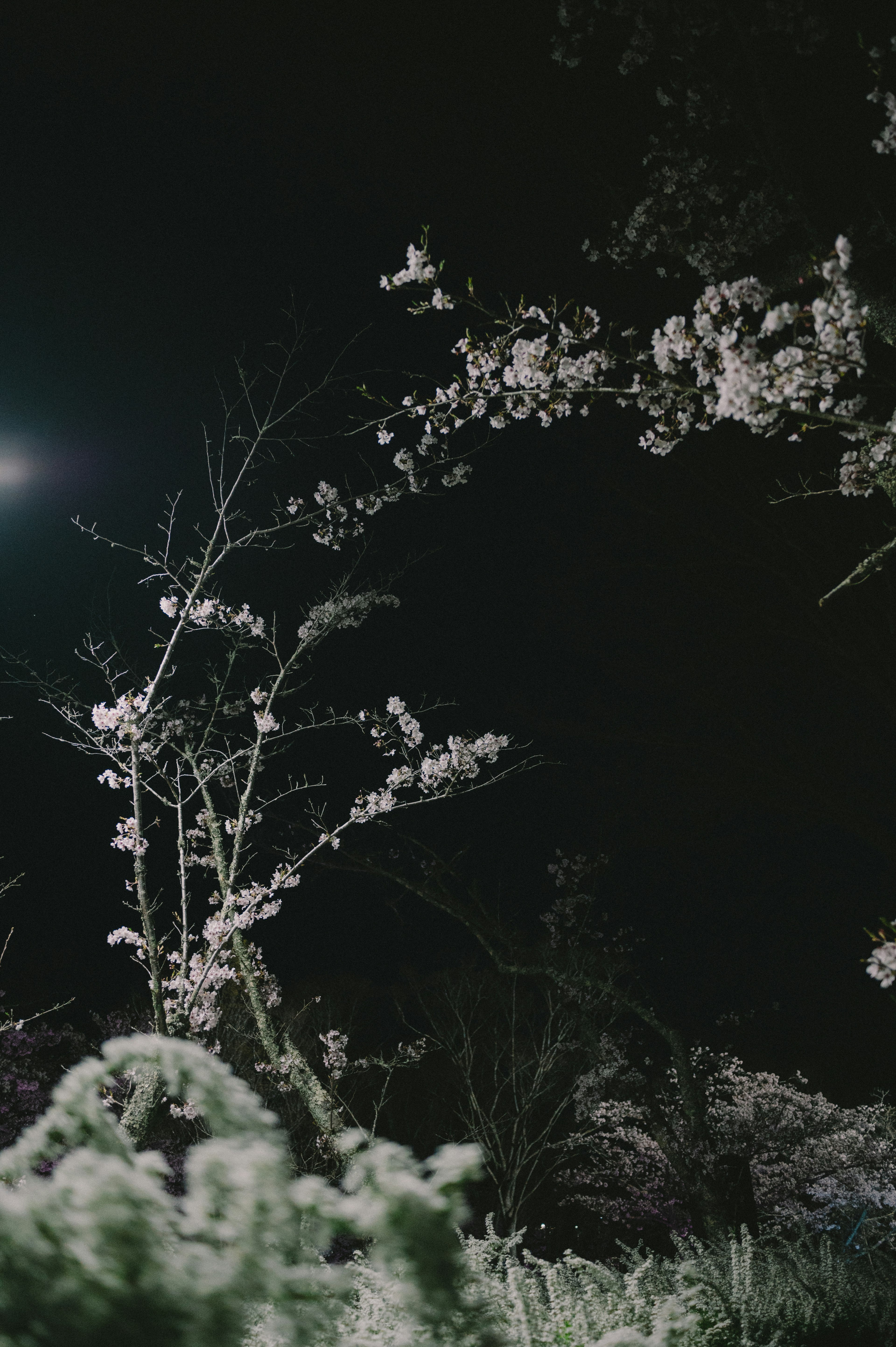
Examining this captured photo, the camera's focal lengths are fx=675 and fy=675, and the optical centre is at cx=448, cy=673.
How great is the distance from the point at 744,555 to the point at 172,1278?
28.8ft

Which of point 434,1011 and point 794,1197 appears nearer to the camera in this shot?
point 794,1197

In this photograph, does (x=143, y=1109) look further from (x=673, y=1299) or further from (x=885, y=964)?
(x=885, y=964)

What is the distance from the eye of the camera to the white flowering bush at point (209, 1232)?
1.18 meters

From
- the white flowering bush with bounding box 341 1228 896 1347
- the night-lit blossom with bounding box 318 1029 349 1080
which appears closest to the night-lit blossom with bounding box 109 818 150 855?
the white flowering bush with bounding box 341 1228 896 1347

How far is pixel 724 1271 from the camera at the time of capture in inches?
174

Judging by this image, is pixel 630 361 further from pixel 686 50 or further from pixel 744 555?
pixel 744 555

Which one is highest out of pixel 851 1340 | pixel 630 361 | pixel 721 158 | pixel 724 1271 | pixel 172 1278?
pixel 721 158

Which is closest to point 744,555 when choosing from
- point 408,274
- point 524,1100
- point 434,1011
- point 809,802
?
point 809,802

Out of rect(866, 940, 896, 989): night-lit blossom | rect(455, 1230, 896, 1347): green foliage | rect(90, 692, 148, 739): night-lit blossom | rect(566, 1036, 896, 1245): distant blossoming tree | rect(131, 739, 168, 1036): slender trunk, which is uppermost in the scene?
rect(90, 692, 148, 739): night-lit blossom

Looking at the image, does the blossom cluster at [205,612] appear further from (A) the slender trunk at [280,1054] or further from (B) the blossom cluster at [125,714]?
(A) the slender trunk at [280,1054]

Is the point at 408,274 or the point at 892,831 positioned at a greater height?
the point at 408,274

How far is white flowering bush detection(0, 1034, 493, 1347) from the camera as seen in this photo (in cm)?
118

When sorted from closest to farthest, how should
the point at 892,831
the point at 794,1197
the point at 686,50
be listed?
the point at 686,50
the point at 892,831
the point at 794,1197

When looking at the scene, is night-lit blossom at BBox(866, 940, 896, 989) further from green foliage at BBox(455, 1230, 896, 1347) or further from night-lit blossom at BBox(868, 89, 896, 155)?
night-lit blossom at BBox(868, 89, 896, 155)
